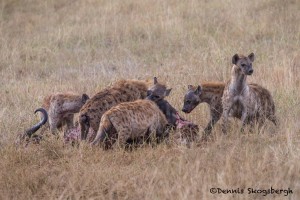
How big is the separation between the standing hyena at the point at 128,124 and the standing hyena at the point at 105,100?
29 cm

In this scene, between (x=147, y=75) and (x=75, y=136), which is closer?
(x=75, y=136)

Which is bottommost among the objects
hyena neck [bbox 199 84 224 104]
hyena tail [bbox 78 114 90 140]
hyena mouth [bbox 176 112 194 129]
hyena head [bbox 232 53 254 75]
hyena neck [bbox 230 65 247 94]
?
hyena mouth [bbox 176 112 194 129]

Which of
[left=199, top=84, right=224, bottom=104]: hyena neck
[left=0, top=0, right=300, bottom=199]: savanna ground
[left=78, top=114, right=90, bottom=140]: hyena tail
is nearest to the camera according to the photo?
[left=0, top=0, right=300, bottom=199]: savanna ground

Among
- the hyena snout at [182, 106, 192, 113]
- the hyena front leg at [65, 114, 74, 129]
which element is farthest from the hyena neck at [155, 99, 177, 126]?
the hyena front leg at [65, 114, 74, 129]

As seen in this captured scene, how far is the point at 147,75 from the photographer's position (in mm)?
9062

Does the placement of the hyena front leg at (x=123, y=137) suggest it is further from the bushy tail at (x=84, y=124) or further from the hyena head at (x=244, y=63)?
the hyena head at (x=244, y=63)

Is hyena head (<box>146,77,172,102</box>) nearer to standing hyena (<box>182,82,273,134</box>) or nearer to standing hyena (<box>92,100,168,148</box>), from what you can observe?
standing hyena (<box>182,82,273,134</box>)

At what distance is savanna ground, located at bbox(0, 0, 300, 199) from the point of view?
4.78 meters

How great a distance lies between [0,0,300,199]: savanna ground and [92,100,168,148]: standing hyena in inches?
6.3

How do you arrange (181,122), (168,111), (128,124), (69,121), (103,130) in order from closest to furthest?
(103,130) → (128,124) → (181,122) → (168,111) → (69,121)

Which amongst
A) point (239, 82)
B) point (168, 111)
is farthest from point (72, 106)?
point (239, 82)

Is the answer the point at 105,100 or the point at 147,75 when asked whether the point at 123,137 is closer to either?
the point at 105,100

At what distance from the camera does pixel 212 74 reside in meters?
8.57

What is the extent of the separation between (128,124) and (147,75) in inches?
137
